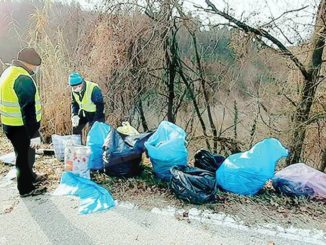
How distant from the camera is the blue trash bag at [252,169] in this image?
380 cm

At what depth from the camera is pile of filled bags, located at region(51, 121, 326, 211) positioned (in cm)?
375

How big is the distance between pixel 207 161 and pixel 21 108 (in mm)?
2408

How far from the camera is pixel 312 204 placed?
368 cm

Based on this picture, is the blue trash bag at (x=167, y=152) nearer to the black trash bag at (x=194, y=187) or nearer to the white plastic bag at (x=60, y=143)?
the black trash bag at (x=194, y=187)

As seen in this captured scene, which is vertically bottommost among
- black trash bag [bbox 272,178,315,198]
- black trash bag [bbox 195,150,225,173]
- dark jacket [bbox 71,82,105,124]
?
black trash bag [bbox 272,178,315,198]

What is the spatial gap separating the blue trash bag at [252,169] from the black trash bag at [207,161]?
15.8 inches

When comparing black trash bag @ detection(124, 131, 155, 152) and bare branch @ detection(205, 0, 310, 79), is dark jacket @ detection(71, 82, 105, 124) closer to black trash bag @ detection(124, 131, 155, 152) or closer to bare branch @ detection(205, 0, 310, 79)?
black trash bag @ detection(124, 131, 155, 152)

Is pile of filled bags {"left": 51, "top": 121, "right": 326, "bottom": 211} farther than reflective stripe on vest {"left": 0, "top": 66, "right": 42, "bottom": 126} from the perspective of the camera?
Yes

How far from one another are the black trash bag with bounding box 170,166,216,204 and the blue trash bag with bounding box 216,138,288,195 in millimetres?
271

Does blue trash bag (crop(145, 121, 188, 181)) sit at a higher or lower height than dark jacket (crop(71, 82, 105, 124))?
lower

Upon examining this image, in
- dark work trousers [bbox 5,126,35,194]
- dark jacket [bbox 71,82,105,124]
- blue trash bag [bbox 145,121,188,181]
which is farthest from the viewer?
dark jacket [bbox 71,82,105,124]

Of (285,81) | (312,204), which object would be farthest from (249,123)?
(312,204)

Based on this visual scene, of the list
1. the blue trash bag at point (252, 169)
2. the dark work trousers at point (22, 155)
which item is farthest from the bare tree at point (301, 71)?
the dark work trousers at point (22, 155)

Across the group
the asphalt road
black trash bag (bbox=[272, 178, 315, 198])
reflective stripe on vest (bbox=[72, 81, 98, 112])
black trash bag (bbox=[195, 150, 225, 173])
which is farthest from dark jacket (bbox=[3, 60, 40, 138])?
black trash bag (bbox=[272, 178, 315, 198])
